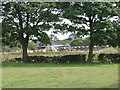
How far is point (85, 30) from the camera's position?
15.2 m

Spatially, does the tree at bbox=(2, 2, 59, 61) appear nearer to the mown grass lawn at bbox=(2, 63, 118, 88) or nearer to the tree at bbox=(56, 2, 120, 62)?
the tree at bbox=(56, 2, 120, 62)

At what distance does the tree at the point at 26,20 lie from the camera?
15977mm

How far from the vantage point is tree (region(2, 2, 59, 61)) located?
629 inches

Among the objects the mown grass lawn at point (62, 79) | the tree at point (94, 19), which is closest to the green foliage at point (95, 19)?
the tree at point (94, 19)

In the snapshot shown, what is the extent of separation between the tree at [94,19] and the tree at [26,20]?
129 cm

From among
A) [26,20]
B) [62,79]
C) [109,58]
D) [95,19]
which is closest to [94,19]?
[95,19]

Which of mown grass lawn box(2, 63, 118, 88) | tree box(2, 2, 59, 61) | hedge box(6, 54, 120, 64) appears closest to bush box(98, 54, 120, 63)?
hedge box(6, 54, 120, 64)

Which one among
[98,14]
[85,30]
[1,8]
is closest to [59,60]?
[85,30]

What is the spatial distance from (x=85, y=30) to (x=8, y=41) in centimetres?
570

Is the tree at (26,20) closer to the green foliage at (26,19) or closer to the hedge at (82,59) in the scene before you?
the green foliage at (26,19)

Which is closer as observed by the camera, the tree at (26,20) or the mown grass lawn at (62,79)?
the mown grass lawn at (62,79)

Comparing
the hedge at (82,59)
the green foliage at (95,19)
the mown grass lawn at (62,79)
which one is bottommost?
the mown grass lawn at (62,79)

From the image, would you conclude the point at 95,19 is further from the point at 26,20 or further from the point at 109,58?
the point at 26,20

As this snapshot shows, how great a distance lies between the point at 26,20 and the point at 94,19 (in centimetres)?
491
